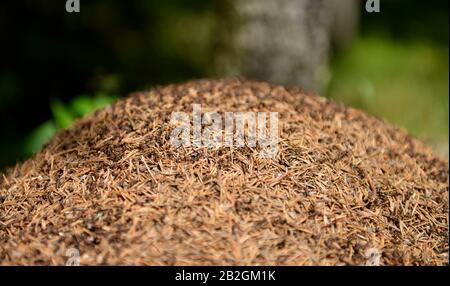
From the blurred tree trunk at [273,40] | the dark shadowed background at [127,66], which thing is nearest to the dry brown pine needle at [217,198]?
the blurred tree trunk at [273,40]

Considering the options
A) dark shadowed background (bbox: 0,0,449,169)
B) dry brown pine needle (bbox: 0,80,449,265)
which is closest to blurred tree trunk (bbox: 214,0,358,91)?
dark shadowed background (bbox: 0,0,449,169)

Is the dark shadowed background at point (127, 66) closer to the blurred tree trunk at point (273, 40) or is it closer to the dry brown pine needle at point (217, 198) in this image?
the blurred tree trunk at point (273, 40)

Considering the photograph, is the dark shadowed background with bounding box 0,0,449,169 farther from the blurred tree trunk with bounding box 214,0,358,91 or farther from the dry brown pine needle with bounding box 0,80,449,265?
the dry brown pine needle with bounding box 0,80,449,265

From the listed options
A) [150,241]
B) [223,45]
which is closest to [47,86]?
[223,45]

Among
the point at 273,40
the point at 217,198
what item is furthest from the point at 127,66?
the point at 217,198

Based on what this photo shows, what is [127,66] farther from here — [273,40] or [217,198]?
[217,198]

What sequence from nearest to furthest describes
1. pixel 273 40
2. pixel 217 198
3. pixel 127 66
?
pixel 217 198 → pixel 273 40 → pixel 127 66
